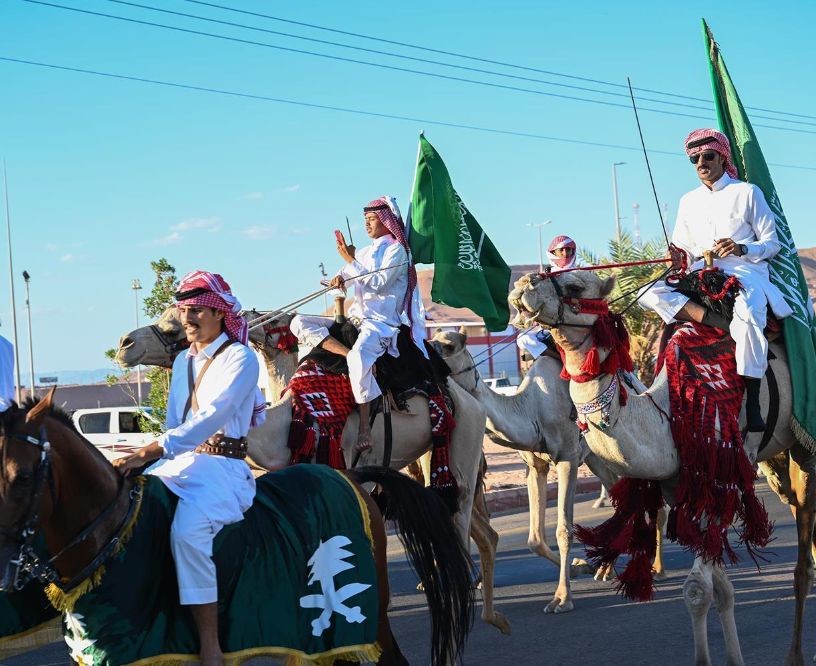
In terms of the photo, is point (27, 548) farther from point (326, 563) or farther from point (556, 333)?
point (556, 333)

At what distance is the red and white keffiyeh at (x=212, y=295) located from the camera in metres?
5.20

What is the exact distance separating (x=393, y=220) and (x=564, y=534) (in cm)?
308

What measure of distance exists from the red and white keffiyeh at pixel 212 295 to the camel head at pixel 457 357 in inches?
200

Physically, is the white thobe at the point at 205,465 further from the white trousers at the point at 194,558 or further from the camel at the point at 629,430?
the camel at the point at 629,430

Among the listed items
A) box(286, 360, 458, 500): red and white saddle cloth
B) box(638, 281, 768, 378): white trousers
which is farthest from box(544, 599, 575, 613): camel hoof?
box(638, 281, 768, 378): white trousers

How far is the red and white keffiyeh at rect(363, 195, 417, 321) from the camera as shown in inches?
350

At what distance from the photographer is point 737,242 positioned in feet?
24.9

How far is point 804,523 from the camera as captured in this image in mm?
7730

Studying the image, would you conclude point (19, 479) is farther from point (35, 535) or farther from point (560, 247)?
point (560, 247)

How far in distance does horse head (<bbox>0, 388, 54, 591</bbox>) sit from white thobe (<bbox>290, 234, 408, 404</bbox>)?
4400 mm

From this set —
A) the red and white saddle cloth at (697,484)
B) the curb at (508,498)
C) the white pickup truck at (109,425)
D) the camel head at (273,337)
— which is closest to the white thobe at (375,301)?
the camel head at (273,337)

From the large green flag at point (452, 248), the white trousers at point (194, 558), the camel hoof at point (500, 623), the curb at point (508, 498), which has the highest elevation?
the large green flag at point (452, 248)

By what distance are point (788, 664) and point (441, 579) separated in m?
2.58

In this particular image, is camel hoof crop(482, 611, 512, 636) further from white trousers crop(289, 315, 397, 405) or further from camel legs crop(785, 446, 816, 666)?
camel legs crop(785, 446, 816, 666)
